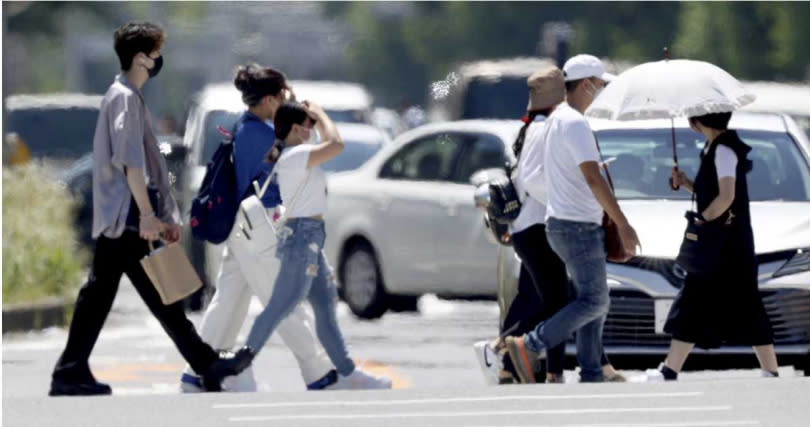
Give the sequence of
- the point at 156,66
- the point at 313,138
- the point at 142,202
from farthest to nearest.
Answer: the point at 313,138 < the point at 156,66 < the point at 142,202

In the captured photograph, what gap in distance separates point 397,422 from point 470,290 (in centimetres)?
698

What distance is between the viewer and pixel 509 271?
11492 millimetres

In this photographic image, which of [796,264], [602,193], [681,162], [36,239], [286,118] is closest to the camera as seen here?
[602,193]

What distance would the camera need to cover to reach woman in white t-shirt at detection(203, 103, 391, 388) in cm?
1033

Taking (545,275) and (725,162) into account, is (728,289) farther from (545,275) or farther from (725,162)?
(545,275)

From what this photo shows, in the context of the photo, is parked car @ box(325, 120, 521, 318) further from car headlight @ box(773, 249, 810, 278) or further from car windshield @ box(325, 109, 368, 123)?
car windshield @ box(325, 109, 368, 123)

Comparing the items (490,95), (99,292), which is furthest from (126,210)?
(490,95)

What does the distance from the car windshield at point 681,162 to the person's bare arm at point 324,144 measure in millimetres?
2310

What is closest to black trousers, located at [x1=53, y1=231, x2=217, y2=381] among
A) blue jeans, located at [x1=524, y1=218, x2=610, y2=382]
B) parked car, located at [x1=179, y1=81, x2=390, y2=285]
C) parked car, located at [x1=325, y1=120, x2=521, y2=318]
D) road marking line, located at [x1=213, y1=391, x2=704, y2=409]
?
road marking line, located at [x1=213, y1=391, x2=704, y2=409]

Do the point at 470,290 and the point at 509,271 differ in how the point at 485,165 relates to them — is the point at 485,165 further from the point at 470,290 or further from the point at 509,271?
the point at 509,271

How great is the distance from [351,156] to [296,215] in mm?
9029

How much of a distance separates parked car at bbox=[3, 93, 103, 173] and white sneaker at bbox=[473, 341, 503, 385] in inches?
696

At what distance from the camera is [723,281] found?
10.3 metres

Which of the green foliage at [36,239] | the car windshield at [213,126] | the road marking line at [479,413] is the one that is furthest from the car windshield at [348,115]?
the road marking line at [479,413]
